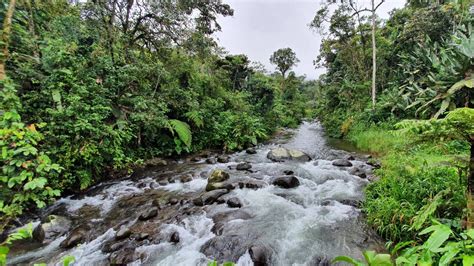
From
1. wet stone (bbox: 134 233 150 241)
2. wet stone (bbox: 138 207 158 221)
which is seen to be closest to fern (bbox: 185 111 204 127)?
wet stone (bbox: 138 207 158 221)

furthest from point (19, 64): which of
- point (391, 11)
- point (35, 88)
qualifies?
point (391, 11)

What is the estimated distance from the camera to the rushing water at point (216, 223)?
11.9ft

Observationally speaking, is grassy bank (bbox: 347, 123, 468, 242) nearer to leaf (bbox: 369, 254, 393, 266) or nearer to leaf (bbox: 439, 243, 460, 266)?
leaf (bbox: 439, 243, 460, 266)

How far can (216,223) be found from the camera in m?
4.49

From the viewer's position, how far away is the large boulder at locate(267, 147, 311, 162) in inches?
353

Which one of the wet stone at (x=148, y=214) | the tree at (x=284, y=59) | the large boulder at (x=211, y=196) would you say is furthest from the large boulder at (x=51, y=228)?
the tree at (x=284, y=59)

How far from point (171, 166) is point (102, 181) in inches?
87.6

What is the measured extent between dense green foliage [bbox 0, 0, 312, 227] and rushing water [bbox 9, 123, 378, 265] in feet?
2.40

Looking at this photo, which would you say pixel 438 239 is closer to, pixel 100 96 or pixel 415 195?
pixel 415 195

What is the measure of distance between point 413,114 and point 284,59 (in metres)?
24.4

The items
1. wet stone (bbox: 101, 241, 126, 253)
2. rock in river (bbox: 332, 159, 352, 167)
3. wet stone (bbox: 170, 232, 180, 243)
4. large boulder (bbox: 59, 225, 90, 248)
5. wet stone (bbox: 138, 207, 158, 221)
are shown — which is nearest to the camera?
wet stone (bbox: 101, 241, 126, 253)

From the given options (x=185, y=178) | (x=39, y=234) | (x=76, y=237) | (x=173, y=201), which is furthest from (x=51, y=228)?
(x=185, y=178)

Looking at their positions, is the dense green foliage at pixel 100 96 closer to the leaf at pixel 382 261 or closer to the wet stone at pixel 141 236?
the wet stone at pixel 141 236

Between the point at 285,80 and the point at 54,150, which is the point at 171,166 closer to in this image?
the point at 54,150
